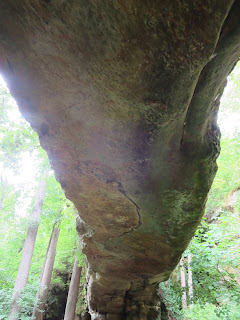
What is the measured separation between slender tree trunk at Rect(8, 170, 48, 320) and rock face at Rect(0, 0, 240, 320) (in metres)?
6.67

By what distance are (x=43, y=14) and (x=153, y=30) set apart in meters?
0.67

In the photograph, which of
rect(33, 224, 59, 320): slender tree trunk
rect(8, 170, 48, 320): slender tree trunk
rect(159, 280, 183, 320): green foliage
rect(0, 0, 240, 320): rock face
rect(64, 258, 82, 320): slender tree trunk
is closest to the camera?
rect(0, 0, 240, 320): rock face

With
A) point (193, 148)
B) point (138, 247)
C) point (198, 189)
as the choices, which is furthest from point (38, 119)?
point (138, 247)

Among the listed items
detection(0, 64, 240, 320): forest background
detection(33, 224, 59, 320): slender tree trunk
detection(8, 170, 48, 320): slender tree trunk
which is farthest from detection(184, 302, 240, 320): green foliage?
detection(8, 170, 48, 320): slender tree trunk

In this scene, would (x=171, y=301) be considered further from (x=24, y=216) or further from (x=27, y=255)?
(x=24, y=216)

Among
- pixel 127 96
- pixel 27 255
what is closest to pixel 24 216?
pixel 27 255

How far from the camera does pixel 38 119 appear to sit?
1.96 m

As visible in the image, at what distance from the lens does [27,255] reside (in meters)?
9.73

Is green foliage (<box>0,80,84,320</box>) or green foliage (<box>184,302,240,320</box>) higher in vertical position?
green foliage (<box>0,80,84,320</box>)

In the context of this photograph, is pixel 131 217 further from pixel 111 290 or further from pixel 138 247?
pixel 111 290

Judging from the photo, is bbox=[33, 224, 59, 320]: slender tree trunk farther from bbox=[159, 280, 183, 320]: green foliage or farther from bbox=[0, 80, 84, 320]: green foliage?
bbox=[159, 280, 183, 320]: green foliage

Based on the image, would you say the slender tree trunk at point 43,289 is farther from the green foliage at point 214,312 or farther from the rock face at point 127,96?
the rock face at point 127,96

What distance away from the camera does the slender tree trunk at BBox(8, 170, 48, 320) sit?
28.5 feet

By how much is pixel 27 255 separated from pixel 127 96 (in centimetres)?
1047
